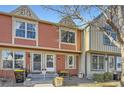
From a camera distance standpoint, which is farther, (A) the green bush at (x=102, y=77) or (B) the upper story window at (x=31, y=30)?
(A) the green bush at (x=102, y=77)

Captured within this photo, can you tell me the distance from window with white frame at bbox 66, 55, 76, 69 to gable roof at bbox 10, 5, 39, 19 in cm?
438

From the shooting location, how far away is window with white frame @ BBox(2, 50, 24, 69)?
17812 mm

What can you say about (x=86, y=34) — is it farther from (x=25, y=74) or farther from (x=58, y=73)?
(x=25, y=74)

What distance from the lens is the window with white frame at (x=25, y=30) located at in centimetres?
1841

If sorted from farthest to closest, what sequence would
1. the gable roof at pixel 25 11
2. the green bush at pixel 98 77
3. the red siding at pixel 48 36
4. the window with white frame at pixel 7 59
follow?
the green bush at pixel 98 77 → the red siding at pixel 48 36 → the gable roof at pixel 25 11 → the window with white frame at pixel 7 59

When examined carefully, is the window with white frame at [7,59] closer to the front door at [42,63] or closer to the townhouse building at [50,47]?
the townhouse building at [50,47]

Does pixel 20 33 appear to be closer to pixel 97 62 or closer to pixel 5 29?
pixel 5 29

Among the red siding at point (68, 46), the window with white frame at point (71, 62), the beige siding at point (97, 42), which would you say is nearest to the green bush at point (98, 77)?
the window with white frame at point (71, 62)

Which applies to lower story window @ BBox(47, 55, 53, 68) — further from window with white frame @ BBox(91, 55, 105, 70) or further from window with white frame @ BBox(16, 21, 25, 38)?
window with white frame @ BBox(91, 55, 105, 70)

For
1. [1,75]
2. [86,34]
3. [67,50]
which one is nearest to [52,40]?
[67,50]

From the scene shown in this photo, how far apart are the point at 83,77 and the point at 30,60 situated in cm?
452

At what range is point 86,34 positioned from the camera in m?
21.8

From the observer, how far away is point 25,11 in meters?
19.0
